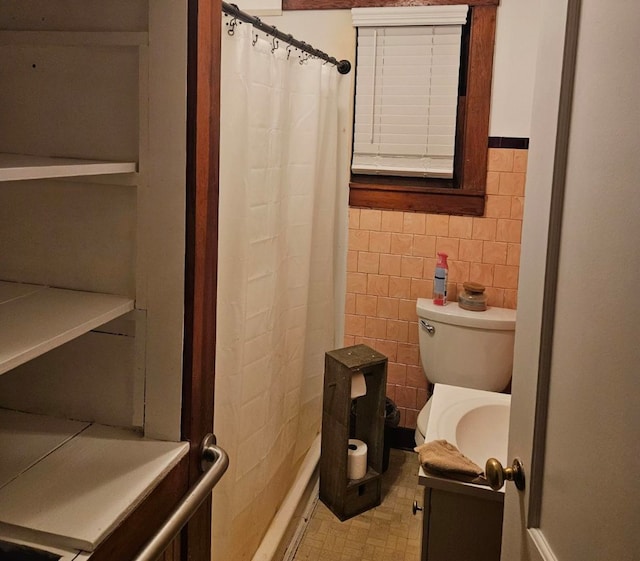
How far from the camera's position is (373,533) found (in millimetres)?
2381

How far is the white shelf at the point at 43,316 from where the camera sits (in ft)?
2.94

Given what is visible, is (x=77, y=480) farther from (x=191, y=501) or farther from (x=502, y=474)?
(x=502, y=474)

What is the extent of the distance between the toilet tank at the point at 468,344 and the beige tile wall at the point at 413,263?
6.9 inches

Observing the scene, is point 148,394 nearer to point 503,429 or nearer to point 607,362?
point 607,362

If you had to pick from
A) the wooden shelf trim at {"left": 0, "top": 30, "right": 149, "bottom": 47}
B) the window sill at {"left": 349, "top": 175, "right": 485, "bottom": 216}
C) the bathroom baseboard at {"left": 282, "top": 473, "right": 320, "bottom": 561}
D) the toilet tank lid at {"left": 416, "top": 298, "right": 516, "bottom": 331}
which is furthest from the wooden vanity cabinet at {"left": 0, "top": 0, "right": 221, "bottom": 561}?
the window sill at {"left": 349, "top": 175, "right": 485, "bottom": 216}

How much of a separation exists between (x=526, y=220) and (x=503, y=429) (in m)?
1.04

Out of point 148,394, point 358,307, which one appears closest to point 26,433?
point 148,394

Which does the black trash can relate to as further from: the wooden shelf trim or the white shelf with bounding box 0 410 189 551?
the wooden shelf trim

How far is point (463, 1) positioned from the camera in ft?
8.22

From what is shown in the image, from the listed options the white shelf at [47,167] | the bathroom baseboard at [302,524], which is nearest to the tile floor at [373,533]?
the bathroom baseboard at [302,524]

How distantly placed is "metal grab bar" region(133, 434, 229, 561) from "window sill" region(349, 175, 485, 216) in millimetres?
1696

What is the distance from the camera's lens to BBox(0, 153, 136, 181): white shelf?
83 cm

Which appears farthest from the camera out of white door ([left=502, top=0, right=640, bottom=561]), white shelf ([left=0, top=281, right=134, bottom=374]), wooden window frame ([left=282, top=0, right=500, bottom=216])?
wooden window frame ([left=282, top=0, right=500, bottom=216])

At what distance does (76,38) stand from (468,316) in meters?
1.83
